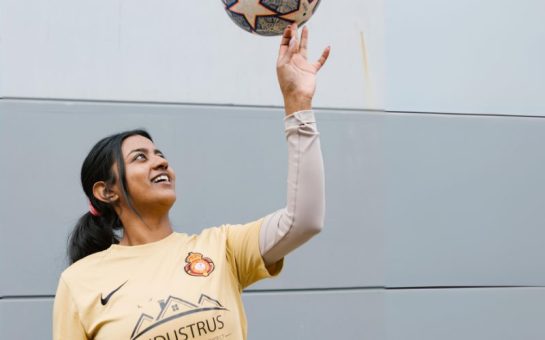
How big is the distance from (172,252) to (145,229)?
0.18 meters

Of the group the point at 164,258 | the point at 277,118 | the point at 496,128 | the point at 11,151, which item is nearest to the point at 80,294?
the point at 164,258

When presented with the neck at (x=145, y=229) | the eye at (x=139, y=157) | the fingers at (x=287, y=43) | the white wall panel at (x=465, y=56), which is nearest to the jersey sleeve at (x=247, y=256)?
the neck at (x=145, y=229)

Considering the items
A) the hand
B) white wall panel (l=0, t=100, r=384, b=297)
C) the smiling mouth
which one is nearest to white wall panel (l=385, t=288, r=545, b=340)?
white wall panel (l=0, t=100, r=384, b=297)

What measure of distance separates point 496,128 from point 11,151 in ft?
7.80

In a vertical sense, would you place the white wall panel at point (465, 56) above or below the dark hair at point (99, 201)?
above

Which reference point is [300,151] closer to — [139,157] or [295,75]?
[295,75]

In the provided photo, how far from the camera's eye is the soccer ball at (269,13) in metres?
2.81

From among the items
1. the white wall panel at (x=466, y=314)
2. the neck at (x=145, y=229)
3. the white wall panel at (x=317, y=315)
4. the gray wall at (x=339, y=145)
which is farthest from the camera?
the white wall panel at (x=466, y=314)

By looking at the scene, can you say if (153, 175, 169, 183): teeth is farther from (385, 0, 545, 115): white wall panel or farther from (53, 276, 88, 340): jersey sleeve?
(385, 0, 545, 115): white wall panel

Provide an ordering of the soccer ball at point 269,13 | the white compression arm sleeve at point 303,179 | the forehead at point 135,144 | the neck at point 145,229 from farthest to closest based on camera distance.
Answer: the forehead at point 135,144
the neck at point 145,229
the soccer ball at point 269,13
the white compression arm sleeve at point 303,179

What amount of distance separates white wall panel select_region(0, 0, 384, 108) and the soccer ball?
1.28 metres

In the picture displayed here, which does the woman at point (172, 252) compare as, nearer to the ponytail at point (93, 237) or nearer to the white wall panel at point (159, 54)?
the ponytail at point (93, 237)

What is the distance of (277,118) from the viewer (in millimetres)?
4277

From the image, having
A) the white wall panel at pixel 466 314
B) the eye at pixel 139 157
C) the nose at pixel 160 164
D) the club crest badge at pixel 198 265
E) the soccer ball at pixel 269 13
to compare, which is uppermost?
the soccer ball at pixel 269 13
